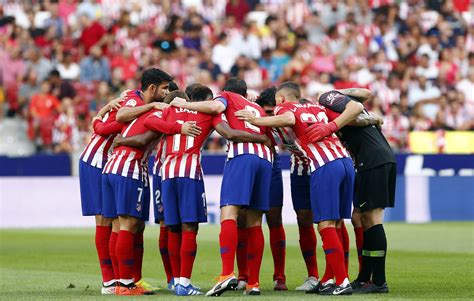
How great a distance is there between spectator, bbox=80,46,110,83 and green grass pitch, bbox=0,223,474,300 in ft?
15.6

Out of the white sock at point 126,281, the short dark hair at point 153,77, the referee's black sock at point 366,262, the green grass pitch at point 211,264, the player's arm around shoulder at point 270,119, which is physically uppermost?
the short dark hair at point 153,77

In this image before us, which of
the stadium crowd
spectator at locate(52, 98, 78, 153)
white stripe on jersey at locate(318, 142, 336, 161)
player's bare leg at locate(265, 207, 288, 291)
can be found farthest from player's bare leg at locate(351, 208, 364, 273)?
spectator at locate(52, 98, 78, 153)

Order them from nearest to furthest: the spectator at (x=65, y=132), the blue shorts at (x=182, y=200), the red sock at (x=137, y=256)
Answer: the blue shorts at (x=182, y=200) → the red sock at (x=137, y=256) → the spectator at (x=65, y=132)

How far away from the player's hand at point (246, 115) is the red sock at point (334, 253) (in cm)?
131

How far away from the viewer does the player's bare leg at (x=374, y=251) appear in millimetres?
11961

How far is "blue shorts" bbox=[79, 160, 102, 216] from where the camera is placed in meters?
12.7

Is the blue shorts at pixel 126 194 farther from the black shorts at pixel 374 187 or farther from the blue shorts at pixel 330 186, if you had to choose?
the black shorts at pixel 374 187

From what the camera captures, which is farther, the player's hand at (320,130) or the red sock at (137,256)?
the red sock at (137,256)

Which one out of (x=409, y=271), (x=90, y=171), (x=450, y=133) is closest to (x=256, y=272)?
Answer: (x=90, y=171)

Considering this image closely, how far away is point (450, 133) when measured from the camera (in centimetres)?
2494

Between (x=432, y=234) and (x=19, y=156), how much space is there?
818cm

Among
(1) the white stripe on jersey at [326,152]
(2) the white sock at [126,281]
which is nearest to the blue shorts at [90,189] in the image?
(2) the white sock at [126,281]

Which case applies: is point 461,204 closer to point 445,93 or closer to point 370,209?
point 445,93

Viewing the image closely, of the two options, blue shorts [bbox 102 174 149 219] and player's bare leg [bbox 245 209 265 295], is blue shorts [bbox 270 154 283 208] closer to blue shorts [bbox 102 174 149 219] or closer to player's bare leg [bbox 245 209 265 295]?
player's bare leg [bbox 245 209 265 295]
